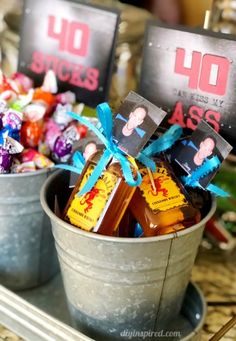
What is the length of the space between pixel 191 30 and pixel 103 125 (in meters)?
0.23

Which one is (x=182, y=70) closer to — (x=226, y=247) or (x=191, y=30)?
(x=191, y=30)

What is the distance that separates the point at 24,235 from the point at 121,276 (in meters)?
0.23

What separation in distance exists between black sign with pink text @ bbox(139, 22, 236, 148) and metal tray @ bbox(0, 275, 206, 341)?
0.27 metres

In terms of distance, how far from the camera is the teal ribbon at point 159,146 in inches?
31.4

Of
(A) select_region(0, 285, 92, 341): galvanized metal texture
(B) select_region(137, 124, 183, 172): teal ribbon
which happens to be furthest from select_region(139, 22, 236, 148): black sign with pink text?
A: (A) select_region(0, 285, 92, 341): galvanized metal texture

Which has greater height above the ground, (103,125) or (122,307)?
(103,125)

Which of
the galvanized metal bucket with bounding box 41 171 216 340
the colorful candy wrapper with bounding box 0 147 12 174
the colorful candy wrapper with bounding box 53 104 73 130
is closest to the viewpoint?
the galvanized metal bucket with bounding box 41 171 216 340

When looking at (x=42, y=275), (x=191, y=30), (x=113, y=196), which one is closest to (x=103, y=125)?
(x=113, y=196)

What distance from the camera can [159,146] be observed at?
833mm

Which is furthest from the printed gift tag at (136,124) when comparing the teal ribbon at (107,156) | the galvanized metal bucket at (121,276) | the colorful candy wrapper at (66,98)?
the colorful candy wrapper at (66,98)

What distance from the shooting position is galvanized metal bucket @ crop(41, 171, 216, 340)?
2.48 feet

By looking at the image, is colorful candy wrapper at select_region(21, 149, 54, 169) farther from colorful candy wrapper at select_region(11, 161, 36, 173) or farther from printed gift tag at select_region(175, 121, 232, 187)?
printed gift tag at select_region(175, 121, 232, 187)

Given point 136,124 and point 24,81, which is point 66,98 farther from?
point 136,124

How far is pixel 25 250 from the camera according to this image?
0.96m
